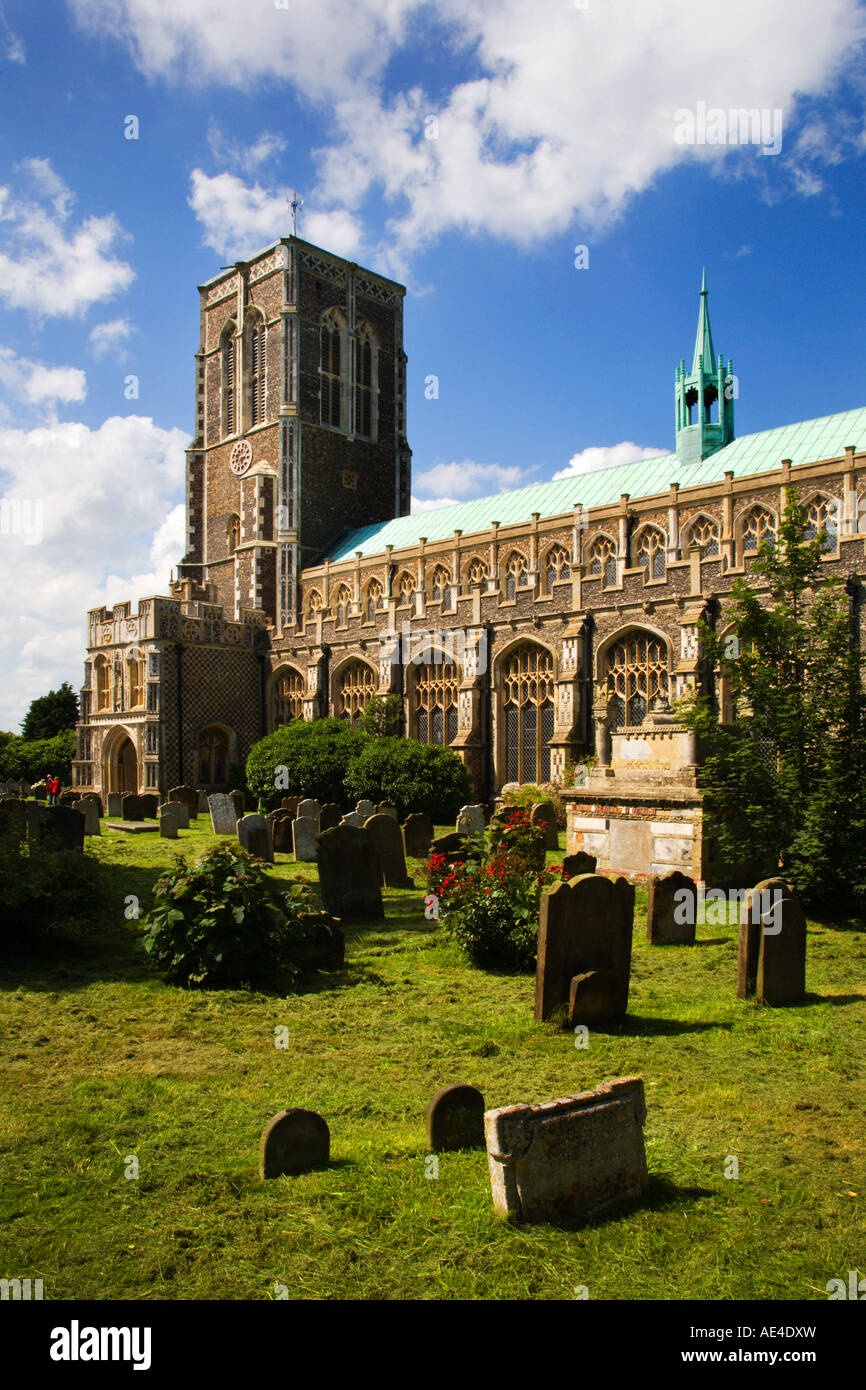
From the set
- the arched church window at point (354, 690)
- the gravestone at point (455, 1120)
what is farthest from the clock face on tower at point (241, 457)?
the gravestone at point (455, 1120)

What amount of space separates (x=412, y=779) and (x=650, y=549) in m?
9.05

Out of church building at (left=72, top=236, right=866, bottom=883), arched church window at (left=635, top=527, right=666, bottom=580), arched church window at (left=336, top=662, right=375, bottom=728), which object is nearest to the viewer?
church building at (left=72, top=236, right=866, bottom=883)

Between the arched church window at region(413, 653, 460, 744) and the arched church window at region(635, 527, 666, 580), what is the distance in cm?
607

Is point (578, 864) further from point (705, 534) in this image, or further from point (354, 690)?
point (354, 690)

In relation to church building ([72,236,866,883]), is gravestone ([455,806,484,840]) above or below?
below

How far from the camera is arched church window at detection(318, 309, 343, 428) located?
120ft

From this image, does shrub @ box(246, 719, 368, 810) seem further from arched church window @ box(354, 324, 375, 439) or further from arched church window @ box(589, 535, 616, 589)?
arched church window @ box(354, 324, 375, 439)

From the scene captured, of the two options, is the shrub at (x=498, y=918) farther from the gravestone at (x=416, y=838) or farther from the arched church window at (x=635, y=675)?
the arched church window at (x=635, y=675)

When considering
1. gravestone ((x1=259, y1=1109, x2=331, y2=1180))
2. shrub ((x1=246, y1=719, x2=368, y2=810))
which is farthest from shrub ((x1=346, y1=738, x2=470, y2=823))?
gravestone ((x1=259, y1=1109, x2=331, y2=1180))

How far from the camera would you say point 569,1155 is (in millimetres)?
3359

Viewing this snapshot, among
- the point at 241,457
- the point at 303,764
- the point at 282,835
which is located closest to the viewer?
the point at 282,835

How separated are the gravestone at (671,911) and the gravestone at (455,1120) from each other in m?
4.84

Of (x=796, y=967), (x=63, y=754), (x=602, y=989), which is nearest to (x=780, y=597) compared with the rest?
(x=796, y=967)

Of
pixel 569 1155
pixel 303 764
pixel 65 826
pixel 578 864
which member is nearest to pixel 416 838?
pixel 578 864
